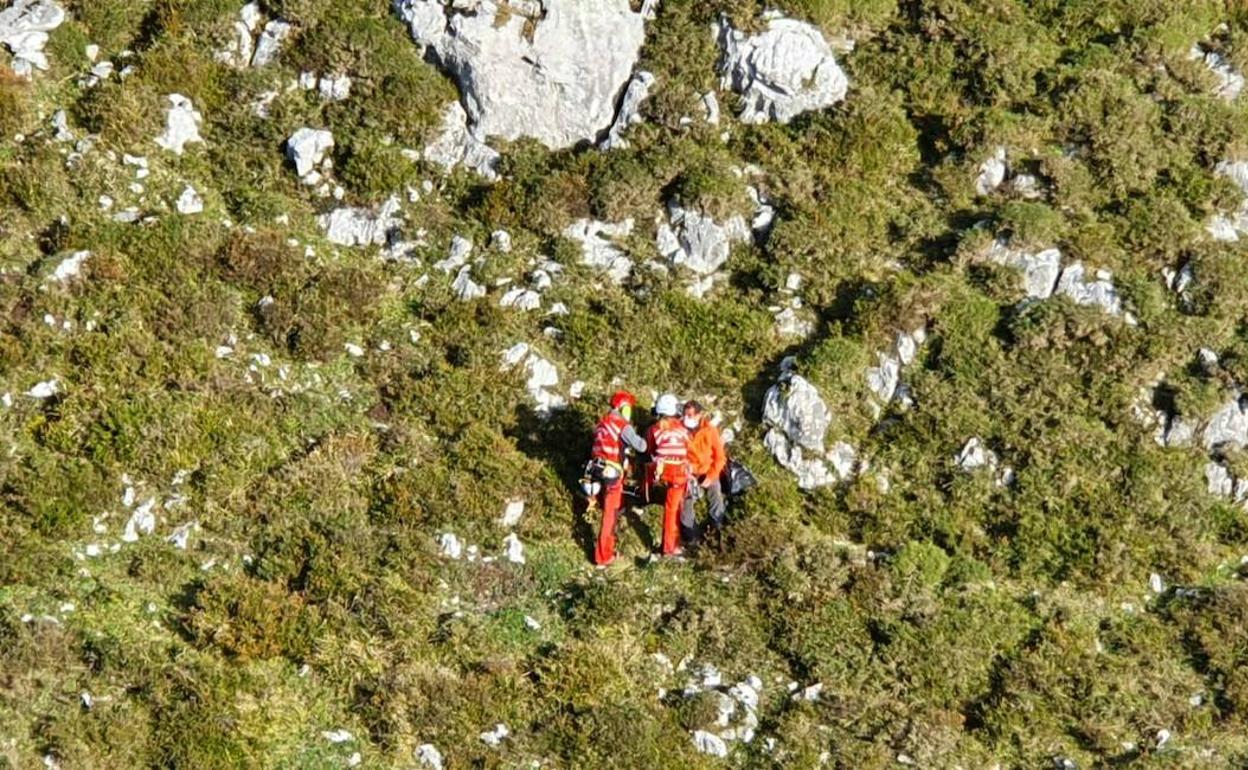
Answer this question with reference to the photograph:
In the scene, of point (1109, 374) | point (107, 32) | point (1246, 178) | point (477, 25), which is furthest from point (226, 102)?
point (1246, 178)

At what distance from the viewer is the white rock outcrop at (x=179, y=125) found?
2028 cm

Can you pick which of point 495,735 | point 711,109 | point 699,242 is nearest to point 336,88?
point 711,109

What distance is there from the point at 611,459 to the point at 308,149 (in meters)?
8.51

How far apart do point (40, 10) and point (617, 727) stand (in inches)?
666

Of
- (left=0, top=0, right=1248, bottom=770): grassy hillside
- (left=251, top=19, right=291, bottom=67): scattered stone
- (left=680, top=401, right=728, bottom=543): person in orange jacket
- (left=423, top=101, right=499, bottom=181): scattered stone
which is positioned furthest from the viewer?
(left=251, top=19, right=291, bottom=67): scattered stone

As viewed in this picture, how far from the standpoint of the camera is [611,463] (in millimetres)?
15703

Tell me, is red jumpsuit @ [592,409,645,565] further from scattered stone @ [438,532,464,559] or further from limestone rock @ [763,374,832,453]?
limestone rock @ [763,374,832,453]

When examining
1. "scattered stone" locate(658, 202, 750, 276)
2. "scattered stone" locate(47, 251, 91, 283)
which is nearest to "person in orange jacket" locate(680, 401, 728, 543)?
"scattered stone" locate(658, 202, 750, 276)

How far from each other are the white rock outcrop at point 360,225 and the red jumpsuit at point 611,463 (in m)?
6.13

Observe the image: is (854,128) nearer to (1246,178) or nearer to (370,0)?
(1246,178)

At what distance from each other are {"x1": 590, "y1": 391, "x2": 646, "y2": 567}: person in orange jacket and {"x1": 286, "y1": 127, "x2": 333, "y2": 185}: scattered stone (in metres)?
7.74

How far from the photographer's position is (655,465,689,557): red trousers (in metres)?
15.8

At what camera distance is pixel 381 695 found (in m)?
14.0

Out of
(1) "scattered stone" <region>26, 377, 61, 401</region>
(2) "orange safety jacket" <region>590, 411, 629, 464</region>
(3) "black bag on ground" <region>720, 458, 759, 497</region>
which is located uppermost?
(2) "orange safety jacket" <region>590, 411, 629, 464</region>
